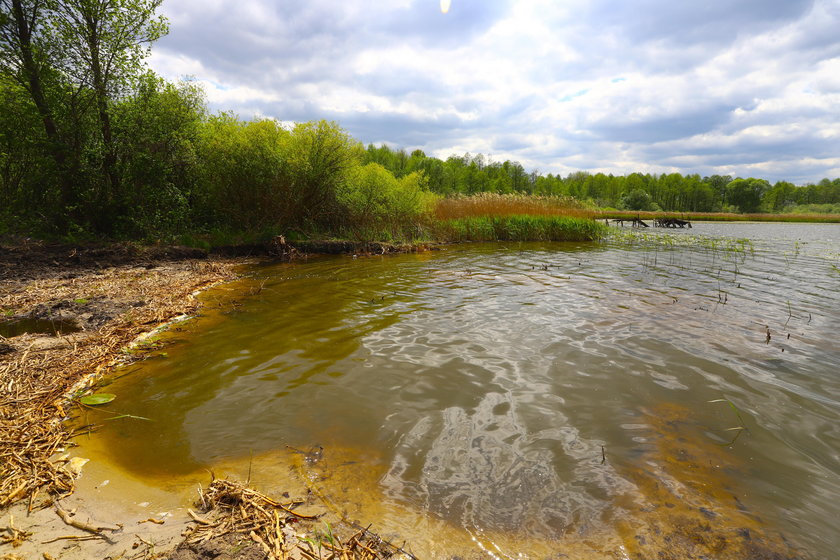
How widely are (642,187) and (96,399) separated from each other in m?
117

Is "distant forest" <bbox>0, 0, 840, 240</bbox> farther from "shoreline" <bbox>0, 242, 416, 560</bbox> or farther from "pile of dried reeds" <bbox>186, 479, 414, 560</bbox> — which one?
"pile of dried reeds" <bbox>186, 479, 414, 560</bbox>

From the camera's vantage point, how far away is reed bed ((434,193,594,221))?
64.7ft

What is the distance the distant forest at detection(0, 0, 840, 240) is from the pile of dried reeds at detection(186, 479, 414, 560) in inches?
508

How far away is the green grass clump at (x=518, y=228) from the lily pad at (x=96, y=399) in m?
16.6

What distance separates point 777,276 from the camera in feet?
32.6

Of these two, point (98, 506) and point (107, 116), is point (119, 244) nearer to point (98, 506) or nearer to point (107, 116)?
point (107, 116)

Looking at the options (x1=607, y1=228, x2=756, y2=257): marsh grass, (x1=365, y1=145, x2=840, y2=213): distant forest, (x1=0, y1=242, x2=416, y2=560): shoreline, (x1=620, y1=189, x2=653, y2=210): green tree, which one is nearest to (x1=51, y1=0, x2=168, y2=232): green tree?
(x1=0, y1=242, x2=416, y2=560): shoreline

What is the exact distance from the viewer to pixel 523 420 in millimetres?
3281

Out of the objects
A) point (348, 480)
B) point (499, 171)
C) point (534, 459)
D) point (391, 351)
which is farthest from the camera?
point (499, 171)

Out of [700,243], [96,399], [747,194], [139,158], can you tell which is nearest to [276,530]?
[96,399]

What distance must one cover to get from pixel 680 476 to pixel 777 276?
11.0 metres

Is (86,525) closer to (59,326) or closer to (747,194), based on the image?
(59,326)

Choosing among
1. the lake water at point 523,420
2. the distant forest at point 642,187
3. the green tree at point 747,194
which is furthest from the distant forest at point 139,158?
the green tree at point 747,194

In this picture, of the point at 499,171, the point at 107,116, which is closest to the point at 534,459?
the point at 107,116
